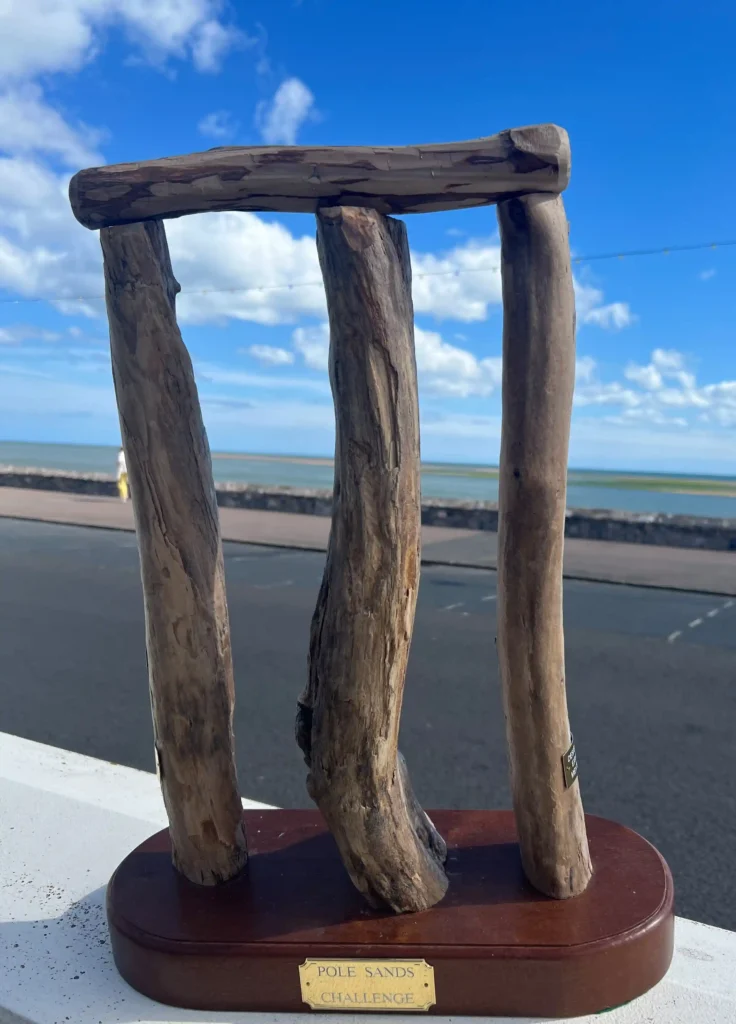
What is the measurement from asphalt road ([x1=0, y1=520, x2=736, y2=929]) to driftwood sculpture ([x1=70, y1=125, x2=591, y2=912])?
1.24 metres

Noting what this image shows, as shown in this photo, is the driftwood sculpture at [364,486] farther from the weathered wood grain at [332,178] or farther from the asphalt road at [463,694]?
→ the asphalt road at [463,694]

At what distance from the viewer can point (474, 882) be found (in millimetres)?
2016

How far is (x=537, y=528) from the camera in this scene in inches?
70.3

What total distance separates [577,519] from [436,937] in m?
9.83

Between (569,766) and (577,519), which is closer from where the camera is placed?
(569,766)

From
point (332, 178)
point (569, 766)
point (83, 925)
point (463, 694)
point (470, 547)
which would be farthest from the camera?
point (470, 547)

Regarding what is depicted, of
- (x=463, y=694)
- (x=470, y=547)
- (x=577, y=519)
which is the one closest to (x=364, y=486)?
(x=463, y=694)

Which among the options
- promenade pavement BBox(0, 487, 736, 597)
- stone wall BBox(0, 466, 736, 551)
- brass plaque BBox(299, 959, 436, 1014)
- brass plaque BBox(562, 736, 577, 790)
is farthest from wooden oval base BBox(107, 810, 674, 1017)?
stone wall BBox(0, 466, 736, 551)

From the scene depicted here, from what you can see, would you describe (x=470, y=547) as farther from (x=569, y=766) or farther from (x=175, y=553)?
(x=175, y=553)

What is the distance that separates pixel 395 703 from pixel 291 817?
819mm

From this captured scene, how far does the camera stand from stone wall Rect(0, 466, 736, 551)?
407 inches

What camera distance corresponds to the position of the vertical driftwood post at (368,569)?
1.71 metres

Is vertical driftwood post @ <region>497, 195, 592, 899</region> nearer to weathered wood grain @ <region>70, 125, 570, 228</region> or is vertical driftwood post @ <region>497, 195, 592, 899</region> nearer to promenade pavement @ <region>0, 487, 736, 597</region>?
weathered wood grain @ <region>70, 125, 570, 228</region>

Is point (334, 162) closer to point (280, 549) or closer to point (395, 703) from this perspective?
point (395, 703)
